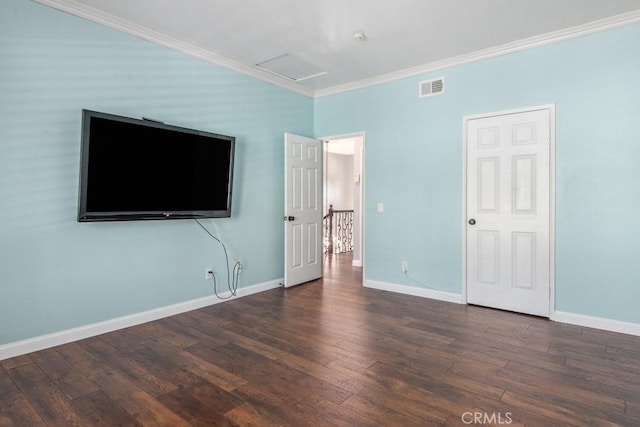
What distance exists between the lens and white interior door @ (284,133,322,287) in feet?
15.7

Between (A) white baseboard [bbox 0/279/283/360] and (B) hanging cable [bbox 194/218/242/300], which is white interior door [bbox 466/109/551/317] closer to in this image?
(B) hanging cable [bbox 194/218/242/300]

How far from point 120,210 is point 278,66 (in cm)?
248

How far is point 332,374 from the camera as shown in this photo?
240 cm

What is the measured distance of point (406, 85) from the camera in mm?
4484

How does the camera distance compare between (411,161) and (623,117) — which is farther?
(411,161)

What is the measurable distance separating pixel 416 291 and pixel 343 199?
6.84 m

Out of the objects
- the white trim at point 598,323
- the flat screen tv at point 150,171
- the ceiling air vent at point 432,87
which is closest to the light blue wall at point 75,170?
the flat screen tv at point 150,171

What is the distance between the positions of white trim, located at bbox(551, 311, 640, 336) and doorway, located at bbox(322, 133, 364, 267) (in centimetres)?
266

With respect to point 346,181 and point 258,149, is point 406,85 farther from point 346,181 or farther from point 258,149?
point 346,181

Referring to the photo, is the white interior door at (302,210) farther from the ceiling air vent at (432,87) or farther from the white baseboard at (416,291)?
the ceiling air vent at (432,87)

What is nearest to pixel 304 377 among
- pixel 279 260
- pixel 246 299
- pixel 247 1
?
pixel 246 299

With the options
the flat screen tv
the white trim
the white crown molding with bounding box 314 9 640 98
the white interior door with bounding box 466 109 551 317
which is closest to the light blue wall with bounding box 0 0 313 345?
the flat screen tv

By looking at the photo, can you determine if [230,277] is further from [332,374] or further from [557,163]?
[557,163]

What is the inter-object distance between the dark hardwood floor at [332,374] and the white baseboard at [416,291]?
502mm
